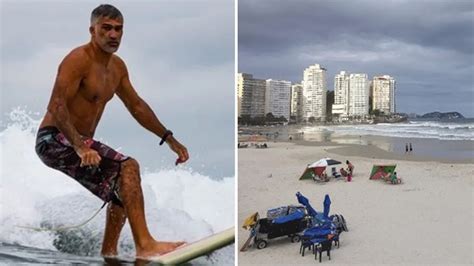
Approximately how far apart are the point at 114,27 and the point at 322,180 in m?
1.76

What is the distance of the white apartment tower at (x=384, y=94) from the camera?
3967mm

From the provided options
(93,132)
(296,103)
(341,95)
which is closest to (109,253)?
(93,132)

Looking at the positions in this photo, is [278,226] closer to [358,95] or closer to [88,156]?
[358,95]

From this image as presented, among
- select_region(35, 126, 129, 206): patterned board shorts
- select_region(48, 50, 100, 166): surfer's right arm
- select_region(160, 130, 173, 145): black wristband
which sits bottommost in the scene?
select_region(35, 126, 129, 206): patterned board shorts

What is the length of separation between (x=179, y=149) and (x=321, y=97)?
129 cm

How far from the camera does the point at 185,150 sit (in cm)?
321

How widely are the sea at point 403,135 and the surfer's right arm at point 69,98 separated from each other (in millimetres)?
1316

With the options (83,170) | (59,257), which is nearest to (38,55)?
(83,170)

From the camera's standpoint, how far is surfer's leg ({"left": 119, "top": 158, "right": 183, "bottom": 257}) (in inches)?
119

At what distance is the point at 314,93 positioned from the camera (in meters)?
4.02

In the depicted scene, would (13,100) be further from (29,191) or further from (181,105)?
(181,105)

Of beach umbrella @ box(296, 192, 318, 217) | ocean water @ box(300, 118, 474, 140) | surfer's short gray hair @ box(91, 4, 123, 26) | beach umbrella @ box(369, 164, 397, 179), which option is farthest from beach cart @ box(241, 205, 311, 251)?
surfer's short gray hair @ box(91, 4, 123, 26)

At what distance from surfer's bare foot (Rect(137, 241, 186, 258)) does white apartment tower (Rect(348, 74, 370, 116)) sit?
5.54 ft

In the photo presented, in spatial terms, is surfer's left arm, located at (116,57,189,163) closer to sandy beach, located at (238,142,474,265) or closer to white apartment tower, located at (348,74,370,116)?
sandy beach, located at (238,142,474,265)
